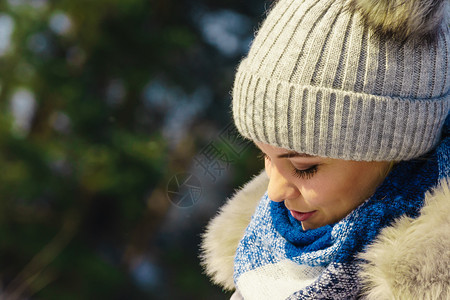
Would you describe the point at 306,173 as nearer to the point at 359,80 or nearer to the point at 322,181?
the point at 322,181

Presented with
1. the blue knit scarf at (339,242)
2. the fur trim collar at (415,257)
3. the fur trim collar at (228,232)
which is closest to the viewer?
the fur trim collar at (415,257)

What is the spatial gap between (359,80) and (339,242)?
260 millimetres

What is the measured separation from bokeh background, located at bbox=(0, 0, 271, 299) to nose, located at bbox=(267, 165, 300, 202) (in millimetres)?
1510

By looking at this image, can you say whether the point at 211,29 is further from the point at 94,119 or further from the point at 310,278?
the point at 310,278

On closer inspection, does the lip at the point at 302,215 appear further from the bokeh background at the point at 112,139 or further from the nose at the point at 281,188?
the bokeh background at the point at 112,139

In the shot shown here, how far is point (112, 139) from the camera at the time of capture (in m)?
2.73

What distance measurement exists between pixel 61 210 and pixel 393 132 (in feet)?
8.33

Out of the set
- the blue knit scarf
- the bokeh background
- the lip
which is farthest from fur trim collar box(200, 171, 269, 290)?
the bokeh background

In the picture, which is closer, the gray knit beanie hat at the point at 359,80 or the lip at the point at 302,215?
the gray knit beanie hat at the point at 359,80

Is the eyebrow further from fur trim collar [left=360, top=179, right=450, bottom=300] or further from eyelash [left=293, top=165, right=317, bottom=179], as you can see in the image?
fur trim collar [left=360, top=179, right=450, bottom=300]

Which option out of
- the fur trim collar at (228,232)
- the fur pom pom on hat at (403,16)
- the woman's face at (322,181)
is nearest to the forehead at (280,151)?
the woman's face at (322,181)

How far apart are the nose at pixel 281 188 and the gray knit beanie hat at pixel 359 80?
0.07 m

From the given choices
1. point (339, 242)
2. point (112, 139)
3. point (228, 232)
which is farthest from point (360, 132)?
point (112, 139)

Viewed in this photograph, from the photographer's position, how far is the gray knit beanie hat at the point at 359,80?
78 centimetres
